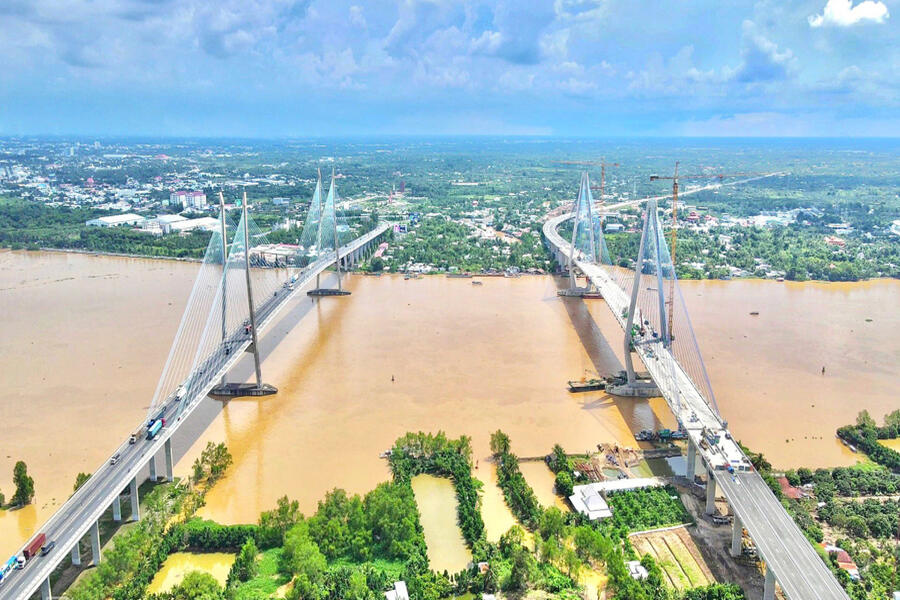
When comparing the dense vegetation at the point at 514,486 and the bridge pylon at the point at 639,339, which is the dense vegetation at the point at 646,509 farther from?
the bridge pylon at the point at 639,339

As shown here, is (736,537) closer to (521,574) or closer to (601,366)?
(521,574)

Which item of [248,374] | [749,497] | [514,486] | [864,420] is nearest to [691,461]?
[749,497]

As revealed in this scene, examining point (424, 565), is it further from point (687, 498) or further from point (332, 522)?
point (687, 498)

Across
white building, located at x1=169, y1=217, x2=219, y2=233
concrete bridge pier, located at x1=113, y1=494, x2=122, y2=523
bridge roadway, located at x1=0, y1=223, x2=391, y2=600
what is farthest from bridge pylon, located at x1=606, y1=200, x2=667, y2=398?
white building, located at x1=169, y1=217, x2=219, y2=233

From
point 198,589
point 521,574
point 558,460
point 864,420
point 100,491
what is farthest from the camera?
point 864,420

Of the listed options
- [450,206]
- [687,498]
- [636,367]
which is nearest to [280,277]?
[636,367]

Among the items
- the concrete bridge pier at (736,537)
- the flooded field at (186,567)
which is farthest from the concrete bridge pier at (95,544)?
the concrete bridge pier at (736,537)
